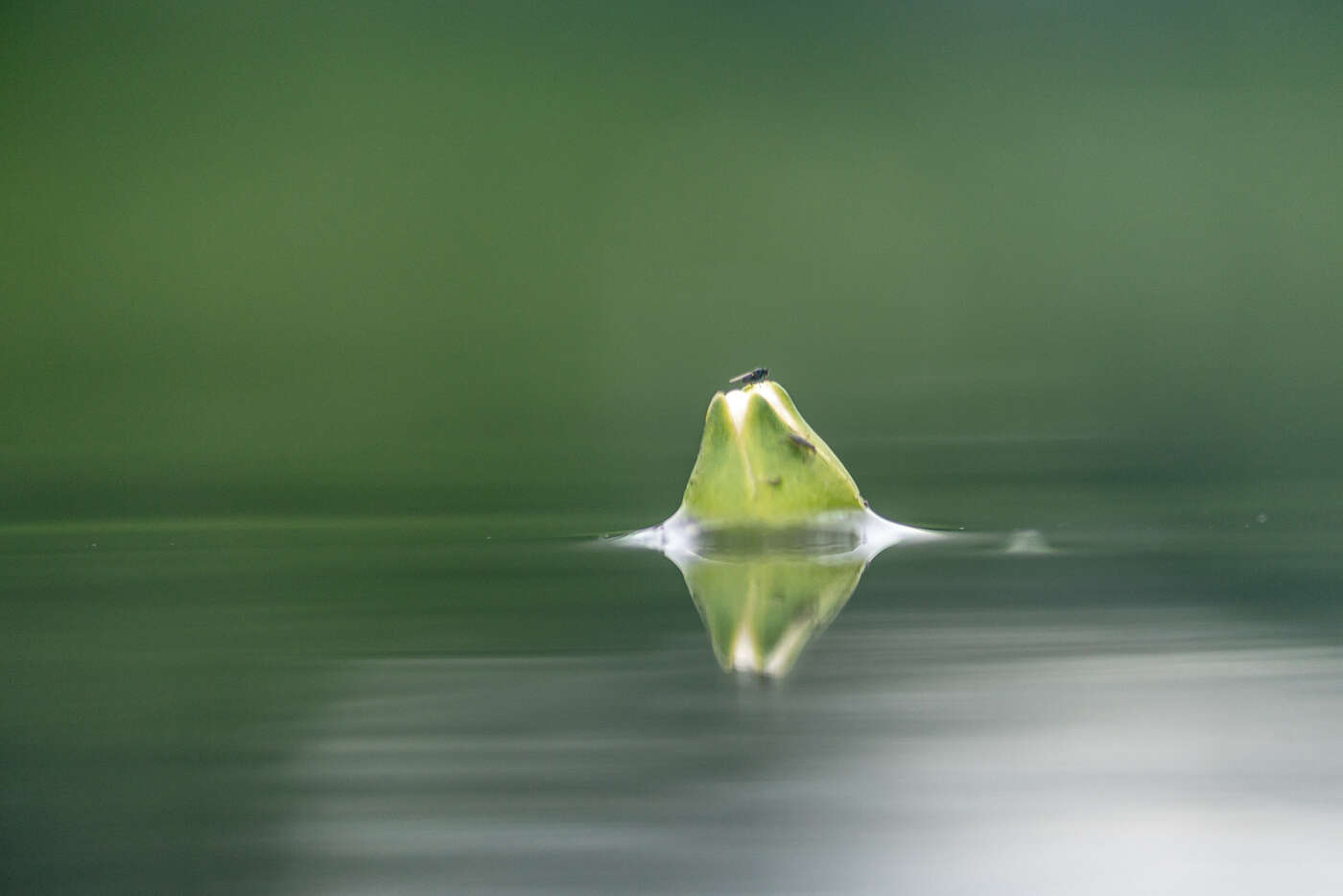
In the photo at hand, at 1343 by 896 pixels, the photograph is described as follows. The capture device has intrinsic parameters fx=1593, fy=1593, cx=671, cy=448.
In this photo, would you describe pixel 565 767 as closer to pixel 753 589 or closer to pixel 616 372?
pixel 753 589

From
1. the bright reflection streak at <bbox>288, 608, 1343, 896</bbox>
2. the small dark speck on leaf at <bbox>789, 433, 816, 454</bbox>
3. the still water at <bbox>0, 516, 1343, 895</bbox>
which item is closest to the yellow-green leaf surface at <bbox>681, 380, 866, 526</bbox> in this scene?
the small dark speck on leaf at <bbox>789, 433, 816, 454</bbox>

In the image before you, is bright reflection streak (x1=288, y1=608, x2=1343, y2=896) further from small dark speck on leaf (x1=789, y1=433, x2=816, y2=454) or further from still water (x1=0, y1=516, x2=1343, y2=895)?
small dark speck on leaf (x1=789, y1=433, x2=816, y2=454)

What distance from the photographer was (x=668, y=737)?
32.9 inches

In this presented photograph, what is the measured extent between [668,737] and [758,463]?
33.8 inches

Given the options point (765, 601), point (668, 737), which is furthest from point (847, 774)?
point (765, 601)

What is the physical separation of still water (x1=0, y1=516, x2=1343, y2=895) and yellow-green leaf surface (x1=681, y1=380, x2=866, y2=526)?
199 millimetres

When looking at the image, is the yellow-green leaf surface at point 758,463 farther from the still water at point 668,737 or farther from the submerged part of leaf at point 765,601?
the still water at point 668,737

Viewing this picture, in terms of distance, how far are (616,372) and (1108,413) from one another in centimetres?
191

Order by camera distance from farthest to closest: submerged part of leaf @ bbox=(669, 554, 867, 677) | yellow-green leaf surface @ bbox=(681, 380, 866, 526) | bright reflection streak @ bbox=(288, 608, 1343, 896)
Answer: yellow-green leaf surface @ bbox=(681, 380, 866, 526) < submerged part of leaf @ bbox=(669, 554, 867, 677) < bright reflection streak @ bbox=(288, 608, 1343, 896)

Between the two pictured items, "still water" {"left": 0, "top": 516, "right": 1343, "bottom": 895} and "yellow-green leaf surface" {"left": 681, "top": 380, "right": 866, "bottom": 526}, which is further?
"yellow-green leaf surface" {"left": 681, "top": 380, "right": 866, "bottom": 526}

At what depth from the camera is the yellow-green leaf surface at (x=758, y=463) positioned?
167cm

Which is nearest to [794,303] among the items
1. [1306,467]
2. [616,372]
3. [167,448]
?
[616,372]

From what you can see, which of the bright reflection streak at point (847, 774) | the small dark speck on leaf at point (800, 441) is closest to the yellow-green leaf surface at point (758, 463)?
the small dark speck on leaf at point (800, 441)

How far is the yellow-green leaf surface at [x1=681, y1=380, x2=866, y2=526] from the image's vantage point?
1.67 m
